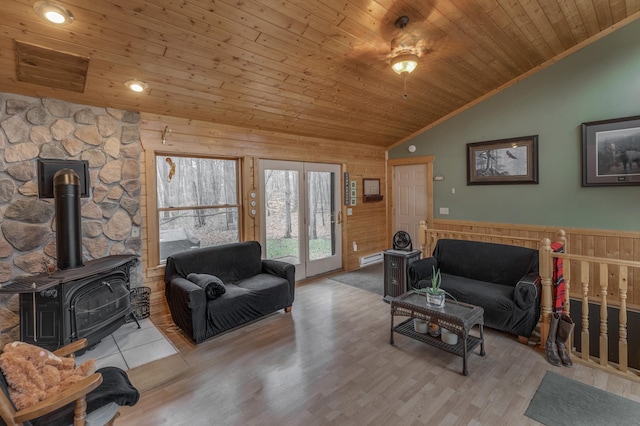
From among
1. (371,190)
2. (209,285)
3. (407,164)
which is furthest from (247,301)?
(407,164)

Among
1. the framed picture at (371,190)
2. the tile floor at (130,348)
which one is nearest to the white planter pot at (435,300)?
the tile floor at (130,348)

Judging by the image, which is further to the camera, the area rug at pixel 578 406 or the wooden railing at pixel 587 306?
the wooden railing at pixel 587 306

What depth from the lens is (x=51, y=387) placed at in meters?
1.61

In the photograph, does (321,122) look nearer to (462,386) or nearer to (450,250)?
(450,250)

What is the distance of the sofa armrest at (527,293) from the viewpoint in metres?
3.03

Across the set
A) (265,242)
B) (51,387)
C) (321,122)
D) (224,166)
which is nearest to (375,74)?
(321,122)

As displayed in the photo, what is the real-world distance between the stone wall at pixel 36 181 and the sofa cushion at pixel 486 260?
3.81 meters

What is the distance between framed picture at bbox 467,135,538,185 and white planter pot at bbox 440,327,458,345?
325 centimetres

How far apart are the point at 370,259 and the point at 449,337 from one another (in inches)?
140

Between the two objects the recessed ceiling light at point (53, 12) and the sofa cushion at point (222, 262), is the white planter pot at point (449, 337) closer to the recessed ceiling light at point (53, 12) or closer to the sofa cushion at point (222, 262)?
the sofa cushion at point (222, 262)

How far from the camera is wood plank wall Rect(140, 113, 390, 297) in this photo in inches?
143

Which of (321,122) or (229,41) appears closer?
(229,41)

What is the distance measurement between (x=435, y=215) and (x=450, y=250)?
1.85m

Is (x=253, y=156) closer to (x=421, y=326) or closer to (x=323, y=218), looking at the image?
(x=323, y=218)
